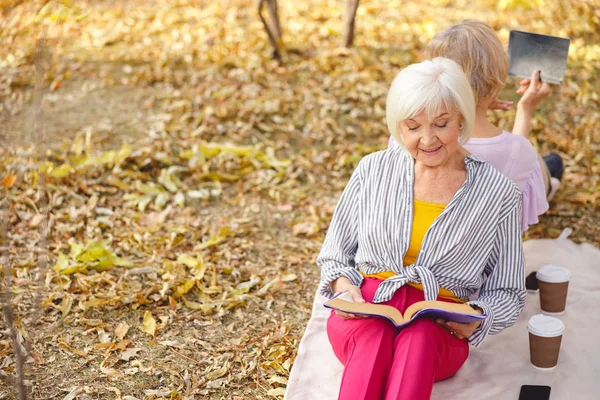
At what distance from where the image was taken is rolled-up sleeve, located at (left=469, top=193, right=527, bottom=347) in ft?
8.88

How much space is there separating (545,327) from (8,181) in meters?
3.30

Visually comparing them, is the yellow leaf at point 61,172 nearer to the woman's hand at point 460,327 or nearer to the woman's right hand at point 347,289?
the woman's right hand at point 347,289

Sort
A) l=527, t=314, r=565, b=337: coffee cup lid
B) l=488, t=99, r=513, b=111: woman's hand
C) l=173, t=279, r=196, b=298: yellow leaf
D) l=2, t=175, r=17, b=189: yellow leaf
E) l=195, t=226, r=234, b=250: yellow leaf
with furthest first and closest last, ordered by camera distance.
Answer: l=2, t=175, r=17, b=189: yellow leaf, l=195, t=226, r=234, b=250: yellow leaf, l=173, t=279, r=196, b=298: yellow leaf, l=488, t=99, r=513, b=111: woman's hand, l=527, t=314, r=565, b=337: coffee cup lid

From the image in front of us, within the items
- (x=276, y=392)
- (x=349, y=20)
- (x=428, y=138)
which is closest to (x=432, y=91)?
(x=428, y=138)

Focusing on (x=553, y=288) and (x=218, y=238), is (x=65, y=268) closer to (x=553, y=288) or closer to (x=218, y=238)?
(x=218, y=238)

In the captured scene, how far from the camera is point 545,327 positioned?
9.39 ft

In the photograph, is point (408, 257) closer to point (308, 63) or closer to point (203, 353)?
point (203, 353)

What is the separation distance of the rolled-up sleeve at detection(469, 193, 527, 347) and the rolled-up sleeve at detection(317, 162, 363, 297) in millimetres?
520

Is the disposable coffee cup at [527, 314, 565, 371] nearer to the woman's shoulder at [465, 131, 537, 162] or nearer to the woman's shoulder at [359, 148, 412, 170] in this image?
the woman's shoulder at [465, 131, 537, 162]

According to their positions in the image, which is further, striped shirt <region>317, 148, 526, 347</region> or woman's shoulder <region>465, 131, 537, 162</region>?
woman's shoulder <region>465, 131, 537, 162</region>

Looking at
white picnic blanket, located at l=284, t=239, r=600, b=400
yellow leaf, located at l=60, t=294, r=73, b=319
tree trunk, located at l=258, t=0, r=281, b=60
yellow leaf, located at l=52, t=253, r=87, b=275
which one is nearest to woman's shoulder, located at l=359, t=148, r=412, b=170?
white picnic blanket, located at l=284, t=239, r=600, b=400

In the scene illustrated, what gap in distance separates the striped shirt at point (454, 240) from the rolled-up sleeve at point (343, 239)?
Answer: 0.01 metres

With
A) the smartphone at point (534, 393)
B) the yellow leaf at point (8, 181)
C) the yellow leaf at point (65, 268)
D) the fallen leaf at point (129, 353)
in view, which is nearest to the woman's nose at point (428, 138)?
the smartphone at point (534, 393)

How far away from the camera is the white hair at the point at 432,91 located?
2.48 metres
